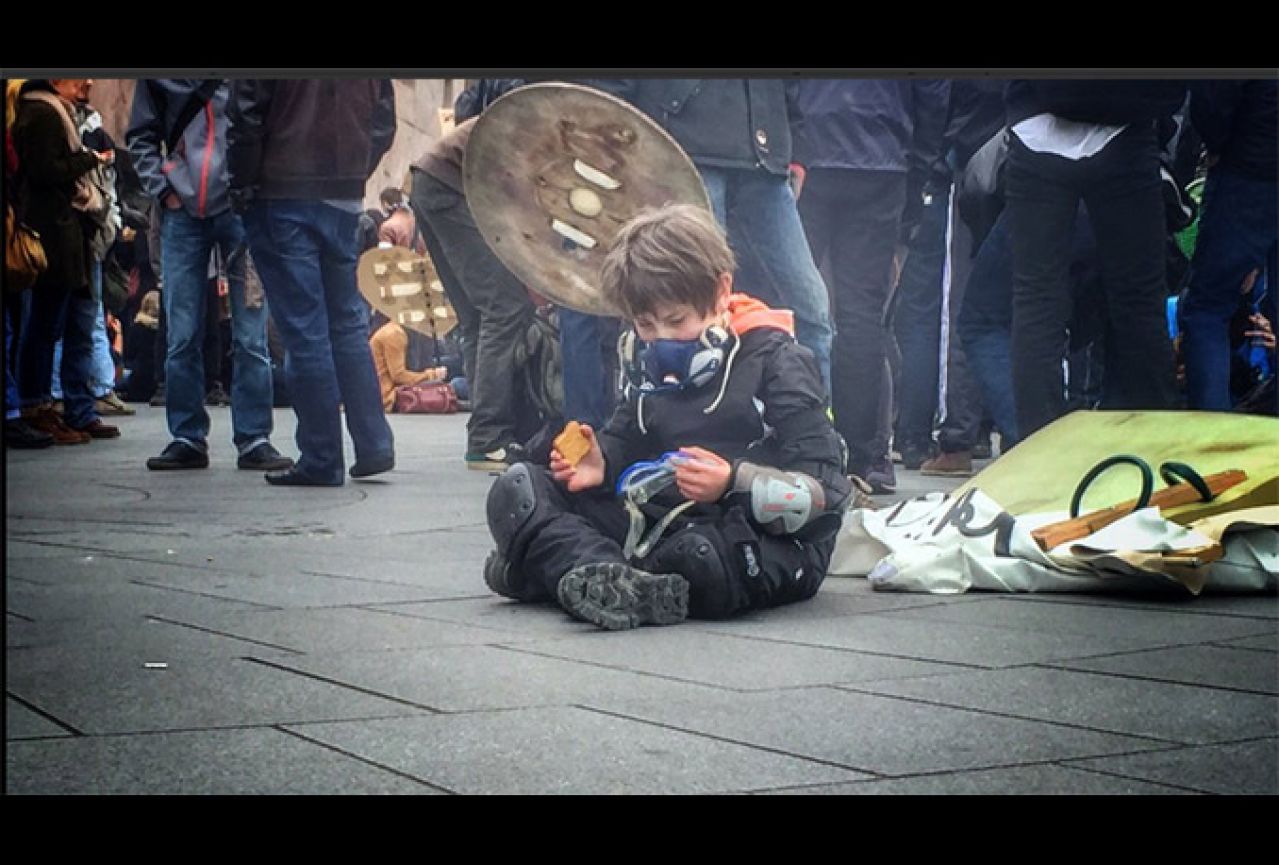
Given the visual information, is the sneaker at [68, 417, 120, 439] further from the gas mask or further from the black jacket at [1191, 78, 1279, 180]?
the black jacket at [1191, 78, 1279, 180]

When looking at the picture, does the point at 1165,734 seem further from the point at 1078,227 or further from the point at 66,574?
the point at 66,574

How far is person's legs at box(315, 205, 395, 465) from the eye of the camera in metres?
3.48

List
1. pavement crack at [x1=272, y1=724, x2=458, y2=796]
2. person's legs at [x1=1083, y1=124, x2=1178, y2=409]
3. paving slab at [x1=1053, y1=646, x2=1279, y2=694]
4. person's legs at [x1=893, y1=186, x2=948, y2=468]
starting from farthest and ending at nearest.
→ person's legs at [x1=893, y1=186, x2=948, y2=468]
person's legs at [x1=1083, y1=124, x2=1178, y2=409]
paving slab at [x1=1053, y1=646, x2=1279, y2=694]
pavement crack at [x1=272, y1=724, x2=458, y2=796]

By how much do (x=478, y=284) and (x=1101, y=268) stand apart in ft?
3.51

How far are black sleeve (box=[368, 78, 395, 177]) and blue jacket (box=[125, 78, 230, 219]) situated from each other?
244mm

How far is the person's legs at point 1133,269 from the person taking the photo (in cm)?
334

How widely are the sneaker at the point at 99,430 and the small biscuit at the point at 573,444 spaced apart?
2.49ft

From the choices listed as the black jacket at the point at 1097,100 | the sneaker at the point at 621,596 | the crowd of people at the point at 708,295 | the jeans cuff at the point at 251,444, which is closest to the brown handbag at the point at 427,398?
the crowd of people at the point at 708,295

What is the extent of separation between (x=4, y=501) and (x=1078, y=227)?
183 centimetres

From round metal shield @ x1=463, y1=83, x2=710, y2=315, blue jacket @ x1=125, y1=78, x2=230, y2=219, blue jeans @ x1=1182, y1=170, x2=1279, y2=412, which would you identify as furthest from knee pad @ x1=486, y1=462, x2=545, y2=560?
blue jeans @ x1=1182, y1=170, x2=1279, y2=412

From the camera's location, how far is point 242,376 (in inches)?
131

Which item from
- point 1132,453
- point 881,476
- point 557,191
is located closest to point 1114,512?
point 1132,453
